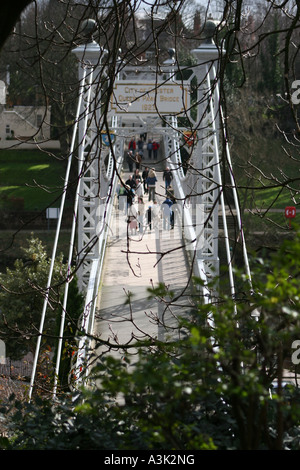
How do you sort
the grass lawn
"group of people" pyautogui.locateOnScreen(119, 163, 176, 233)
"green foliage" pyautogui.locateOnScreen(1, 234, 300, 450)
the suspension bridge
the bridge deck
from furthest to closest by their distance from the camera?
the grass lawn
"group of people" pyautogui.locateOnScreen(119, 163, 176, 233)
the bridge deck
the suspension bridge
"green foliage" pyautogui.locateOnScreen(1, 234, 300, 450)

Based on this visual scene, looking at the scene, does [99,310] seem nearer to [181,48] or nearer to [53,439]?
[53,439]

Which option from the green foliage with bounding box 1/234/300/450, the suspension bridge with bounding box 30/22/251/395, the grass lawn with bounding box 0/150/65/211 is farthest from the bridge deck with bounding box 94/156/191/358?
the grass lawn with bounding box 0/150/65/211

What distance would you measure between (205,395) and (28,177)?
41749 millimetres

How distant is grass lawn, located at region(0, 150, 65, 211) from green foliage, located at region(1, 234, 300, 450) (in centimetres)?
3464

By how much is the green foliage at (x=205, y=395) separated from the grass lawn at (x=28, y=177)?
34.6 metres

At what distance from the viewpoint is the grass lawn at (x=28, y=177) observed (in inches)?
1619

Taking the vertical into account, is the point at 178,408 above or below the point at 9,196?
below

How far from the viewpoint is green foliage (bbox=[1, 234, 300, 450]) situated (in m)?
3.08

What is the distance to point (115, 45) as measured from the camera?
5.12 m

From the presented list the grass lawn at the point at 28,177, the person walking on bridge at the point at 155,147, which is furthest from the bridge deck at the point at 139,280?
the grass lawn at the point at 28,177

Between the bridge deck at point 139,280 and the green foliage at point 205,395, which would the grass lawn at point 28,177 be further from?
the green foliage at point 205,395

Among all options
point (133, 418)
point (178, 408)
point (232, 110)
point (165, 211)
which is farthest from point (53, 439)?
point (232, 110)

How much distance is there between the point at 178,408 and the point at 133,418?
0.81 metres

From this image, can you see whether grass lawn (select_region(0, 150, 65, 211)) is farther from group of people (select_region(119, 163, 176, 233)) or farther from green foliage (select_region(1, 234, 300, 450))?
green foliage (select_region(1, 234, 300, 450))
